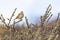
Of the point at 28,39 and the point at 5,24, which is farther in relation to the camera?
the point at 5,24

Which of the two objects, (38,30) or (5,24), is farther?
(5,24)

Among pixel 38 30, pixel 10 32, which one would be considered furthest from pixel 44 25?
pixel 10 32

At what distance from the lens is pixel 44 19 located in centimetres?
142

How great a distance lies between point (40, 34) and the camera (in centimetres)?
135

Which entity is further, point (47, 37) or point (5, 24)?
point (5, 24)

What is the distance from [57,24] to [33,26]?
173 millimetres

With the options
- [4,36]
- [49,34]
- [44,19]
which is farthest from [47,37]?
[4,36]

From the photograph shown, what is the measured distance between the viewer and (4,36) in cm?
141

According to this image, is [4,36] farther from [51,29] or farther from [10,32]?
[51,29]

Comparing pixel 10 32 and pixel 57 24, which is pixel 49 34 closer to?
pixel 57 24

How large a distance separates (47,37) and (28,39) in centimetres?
10

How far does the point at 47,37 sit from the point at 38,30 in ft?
0.21

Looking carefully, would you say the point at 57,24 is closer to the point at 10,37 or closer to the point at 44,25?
the point at 44,25

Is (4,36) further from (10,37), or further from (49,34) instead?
(49,34)
